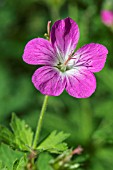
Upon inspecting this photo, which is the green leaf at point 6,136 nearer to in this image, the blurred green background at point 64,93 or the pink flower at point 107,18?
the blurred green background at point 64,93

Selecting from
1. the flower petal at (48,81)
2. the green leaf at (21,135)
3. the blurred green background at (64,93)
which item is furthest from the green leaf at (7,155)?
the blurred green background at (64,93)

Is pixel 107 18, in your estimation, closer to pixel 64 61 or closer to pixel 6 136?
pixel 64 61

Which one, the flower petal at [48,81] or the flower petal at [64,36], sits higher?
the flower petal at [64,36]

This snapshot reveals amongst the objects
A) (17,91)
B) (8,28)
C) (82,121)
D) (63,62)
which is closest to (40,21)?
(8,28)

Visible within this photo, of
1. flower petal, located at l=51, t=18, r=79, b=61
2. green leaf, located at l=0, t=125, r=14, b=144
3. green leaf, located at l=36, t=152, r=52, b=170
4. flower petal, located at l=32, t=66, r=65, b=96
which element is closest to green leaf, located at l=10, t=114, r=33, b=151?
green leaf, located at l=0, t=125, r=14, b=144

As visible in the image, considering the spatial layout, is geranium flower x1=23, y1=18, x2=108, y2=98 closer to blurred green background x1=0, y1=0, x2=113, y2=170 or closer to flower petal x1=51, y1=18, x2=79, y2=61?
flower petal x1=51, y1=18, x2=79, y2=61

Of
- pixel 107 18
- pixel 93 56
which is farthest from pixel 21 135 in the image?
pixel 107 18
